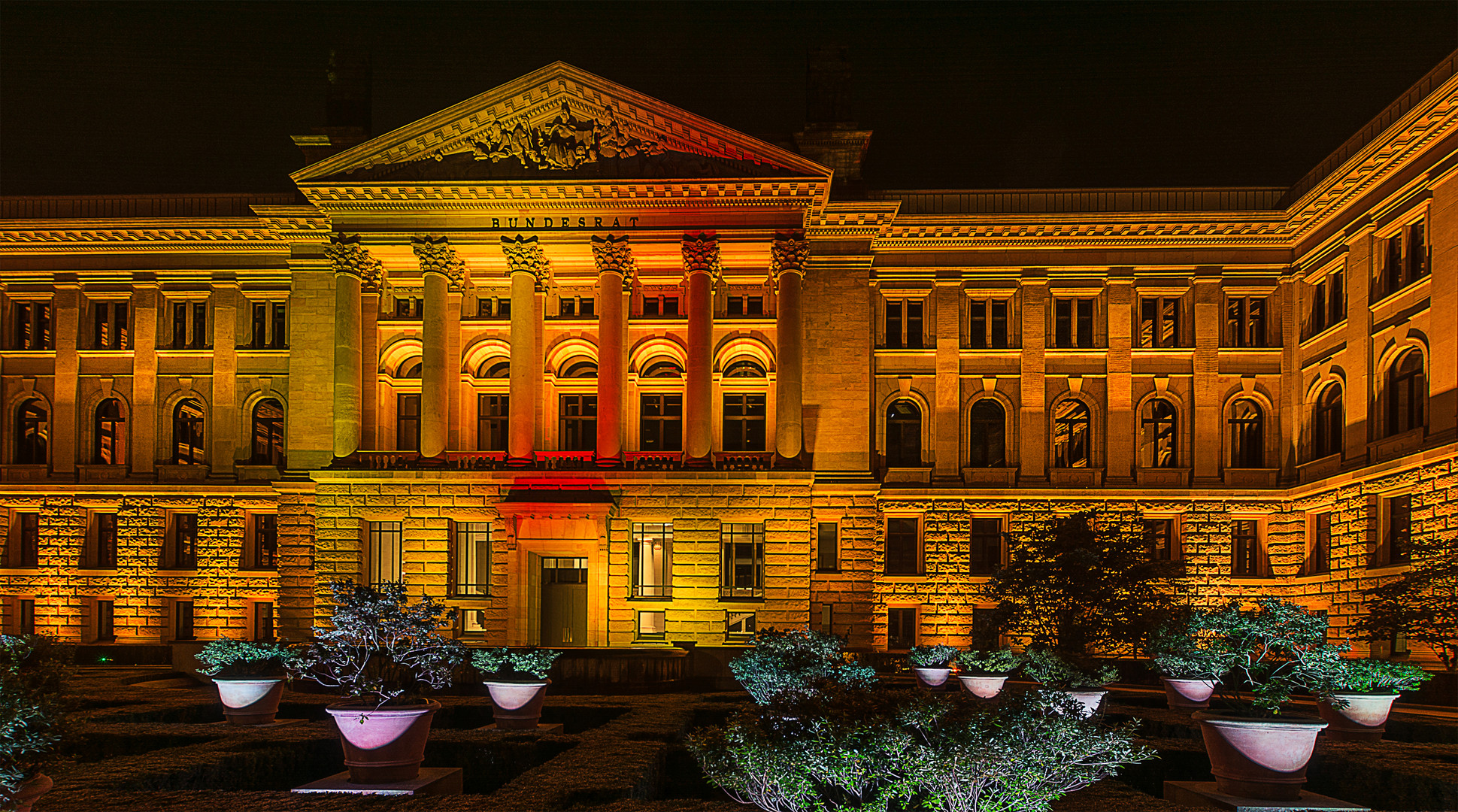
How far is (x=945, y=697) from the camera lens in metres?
12.1

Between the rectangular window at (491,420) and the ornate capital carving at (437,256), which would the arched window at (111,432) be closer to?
the rectangular window at (491,420)

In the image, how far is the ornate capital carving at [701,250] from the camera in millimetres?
47344

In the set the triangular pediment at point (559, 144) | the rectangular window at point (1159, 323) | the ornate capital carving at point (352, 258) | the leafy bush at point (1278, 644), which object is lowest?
the leafy bush at point (1278, 644)

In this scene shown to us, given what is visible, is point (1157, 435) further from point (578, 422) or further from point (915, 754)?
point (915, 754)

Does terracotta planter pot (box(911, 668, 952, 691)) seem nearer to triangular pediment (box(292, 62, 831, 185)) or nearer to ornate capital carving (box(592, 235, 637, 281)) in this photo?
triangular pediment (box(292, 62, 831, 185))

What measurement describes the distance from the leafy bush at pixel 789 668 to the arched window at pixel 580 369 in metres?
26.3

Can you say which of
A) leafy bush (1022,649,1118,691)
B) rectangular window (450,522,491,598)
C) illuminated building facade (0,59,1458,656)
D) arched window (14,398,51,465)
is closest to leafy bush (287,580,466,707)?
leafy bush (1022,649,1118,691)

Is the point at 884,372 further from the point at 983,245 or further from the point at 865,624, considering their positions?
the point at 865,624

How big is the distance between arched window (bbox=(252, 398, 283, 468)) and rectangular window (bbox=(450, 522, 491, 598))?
12.3 meters

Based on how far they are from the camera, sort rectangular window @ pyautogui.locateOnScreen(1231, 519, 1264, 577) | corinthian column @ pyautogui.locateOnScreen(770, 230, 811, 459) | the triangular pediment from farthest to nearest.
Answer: rectangular window @ pyautogui.locateOnScreen(1231, 519, 1264, 577) < corinthian column @ pyautogui.locateOnScreen(770, 230, 811, 459) < the triangular pediment

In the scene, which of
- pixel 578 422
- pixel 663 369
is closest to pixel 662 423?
pixel 663 369

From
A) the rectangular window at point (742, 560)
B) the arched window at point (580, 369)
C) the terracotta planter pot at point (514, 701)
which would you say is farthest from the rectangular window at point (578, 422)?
the terracotta planter pot at point (514, 701)

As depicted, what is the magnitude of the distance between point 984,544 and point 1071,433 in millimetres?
6992

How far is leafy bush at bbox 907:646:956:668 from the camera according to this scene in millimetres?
32406
